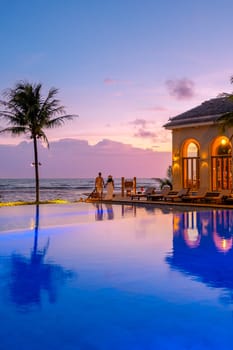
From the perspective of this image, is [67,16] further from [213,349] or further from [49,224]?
[213,349]

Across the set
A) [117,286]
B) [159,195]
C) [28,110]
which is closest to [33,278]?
[117,286]

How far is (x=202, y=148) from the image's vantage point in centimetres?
2369

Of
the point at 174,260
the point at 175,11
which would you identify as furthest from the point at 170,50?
the point at 174,260

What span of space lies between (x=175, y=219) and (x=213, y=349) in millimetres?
11368

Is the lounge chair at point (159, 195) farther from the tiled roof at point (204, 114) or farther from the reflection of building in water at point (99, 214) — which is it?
the tiled roof at point (204, 114)

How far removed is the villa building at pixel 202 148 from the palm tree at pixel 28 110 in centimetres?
680

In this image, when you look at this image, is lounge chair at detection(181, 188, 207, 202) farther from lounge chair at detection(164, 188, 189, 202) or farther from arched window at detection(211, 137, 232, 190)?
arched window at detection(211, 137, 232, 190)

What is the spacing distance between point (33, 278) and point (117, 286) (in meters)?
1.69

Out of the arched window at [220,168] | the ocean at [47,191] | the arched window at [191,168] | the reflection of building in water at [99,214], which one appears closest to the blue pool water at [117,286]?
the reflection of building in water at [99,214]

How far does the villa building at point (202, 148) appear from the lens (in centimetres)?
2295

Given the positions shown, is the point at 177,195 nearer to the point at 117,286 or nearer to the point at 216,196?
the point at 216,196

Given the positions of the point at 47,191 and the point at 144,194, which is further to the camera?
the point at 47,191

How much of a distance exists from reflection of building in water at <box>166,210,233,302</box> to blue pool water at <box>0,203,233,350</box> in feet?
0.07

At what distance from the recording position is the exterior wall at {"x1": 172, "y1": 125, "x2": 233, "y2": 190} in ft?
76.4
